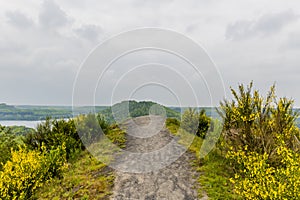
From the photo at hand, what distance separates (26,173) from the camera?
7.55 m

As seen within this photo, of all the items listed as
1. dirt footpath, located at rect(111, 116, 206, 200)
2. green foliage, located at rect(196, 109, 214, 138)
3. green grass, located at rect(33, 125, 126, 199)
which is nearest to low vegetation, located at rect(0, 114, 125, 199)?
green grass, located at rect(33, 125, 126, 199)

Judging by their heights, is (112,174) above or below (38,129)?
Answer: below

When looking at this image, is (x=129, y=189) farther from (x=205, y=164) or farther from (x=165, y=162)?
(x=205, y=164)

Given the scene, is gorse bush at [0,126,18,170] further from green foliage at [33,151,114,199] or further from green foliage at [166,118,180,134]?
green foliage at [166,118,180,134]

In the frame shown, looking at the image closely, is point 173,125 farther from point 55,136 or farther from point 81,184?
point 81,184

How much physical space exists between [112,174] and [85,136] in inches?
185

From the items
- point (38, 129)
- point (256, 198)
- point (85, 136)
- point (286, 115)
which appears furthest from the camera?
point (85, 136)

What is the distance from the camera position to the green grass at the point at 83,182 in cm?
768

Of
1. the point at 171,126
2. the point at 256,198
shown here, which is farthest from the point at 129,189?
the point at 171,126

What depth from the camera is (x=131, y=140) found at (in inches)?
558

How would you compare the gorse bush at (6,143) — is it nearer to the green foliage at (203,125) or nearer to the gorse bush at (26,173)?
the gorse bush at (26,173)

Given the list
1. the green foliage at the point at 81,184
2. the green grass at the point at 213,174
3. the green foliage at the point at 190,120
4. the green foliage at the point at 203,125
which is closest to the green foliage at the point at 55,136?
the green foliage at the point at 81,184

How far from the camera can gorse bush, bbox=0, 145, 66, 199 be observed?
7179 millimetres

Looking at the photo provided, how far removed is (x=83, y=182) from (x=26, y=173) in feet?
5.86
